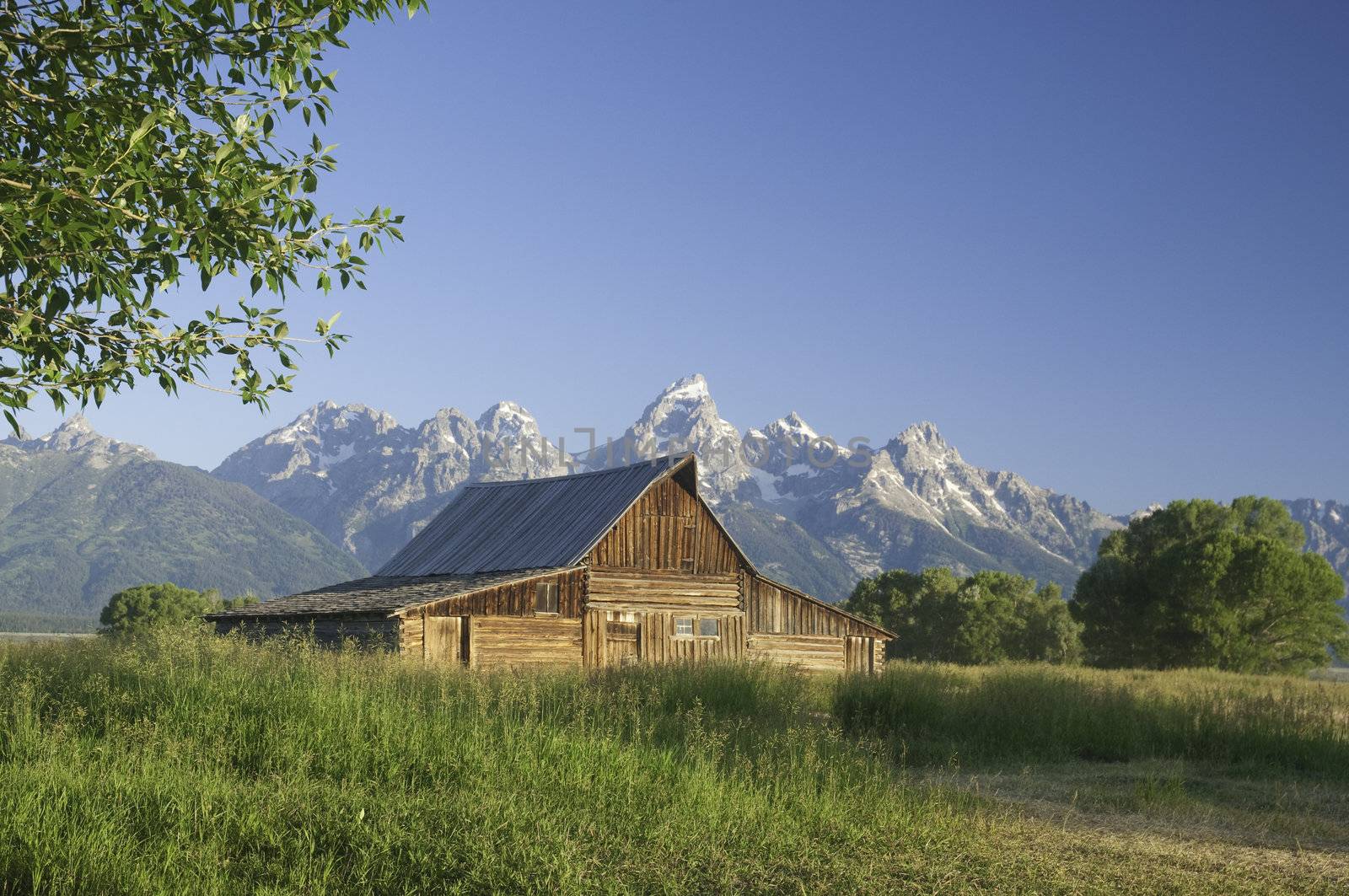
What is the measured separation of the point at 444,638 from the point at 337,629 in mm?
5071

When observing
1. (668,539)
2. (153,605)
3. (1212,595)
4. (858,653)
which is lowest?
(858,653)

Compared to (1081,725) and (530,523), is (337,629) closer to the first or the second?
(530,523)

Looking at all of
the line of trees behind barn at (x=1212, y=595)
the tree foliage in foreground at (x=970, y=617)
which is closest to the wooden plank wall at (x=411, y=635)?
the line of trees behind barn at (x=1212, y=595)

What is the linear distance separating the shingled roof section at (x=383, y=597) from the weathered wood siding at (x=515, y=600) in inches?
9.5

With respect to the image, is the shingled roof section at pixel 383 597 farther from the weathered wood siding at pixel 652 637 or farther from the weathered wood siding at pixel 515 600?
the weathered wood siding at pixel 652 637

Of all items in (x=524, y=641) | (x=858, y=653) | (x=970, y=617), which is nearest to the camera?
(x=524, y=641)

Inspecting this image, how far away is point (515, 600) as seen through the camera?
34906 millimetres

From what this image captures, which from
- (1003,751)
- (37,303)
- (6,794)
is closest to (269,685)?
(6,794)

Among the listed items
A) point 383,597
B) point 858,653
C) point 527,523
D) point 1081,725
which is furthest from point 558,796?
point 858,653

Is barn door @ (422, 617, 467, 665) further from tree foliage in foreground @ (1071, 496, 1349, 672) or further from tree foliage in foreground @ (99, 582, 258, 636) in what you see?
tree foliage in foreground @ (99, 582, 258, 636)

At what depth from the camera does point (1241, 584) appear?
53094 millimetres

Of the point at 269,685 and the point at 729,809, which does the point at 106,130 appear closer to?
the point at 269,685

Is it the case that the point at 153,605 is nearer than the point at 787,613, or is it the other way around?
the point at 787,613

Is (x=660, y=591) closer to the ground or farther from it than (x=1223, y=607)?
farther from it
